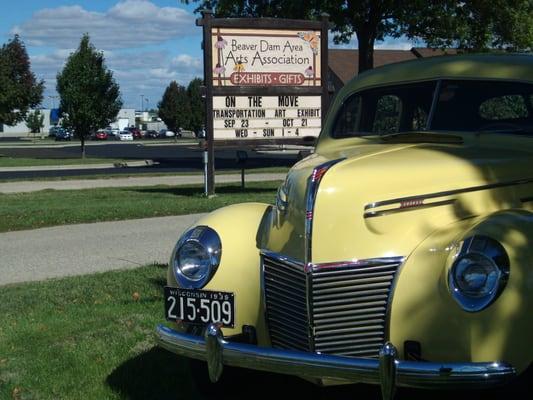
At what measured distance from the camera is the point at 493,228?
127 inches

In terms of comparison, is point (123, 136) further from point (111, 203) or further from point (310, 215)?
point (310, 215)

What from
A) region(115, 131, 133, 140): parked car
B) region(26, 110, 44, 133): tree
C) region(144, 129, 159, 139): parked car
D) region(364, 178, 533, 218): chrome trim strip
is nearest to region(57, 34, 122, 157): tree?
region(364, 178, 533, 218): chrome trim strip

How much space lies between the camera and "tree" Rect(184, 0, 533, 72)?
24656 millimetres

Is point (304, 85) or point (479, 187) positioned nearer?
point (479, 187)

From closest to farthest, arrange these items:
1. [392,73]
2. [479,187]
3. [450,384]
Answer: [450,384] < [479,187] < [392,73]

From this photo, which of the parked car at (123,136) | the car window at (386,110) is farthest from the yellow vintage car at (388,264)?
the parked car at (123,136)

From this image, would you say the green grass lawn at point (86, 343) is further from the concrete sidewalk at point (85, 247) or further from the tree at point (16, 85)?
the tree at point (16, 85)

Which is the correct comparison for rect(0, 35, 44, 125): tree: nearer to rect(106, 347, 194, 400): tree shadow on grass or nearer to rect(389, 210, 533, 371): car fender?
rect(106, 347, 194, 400): tree shadow on grass

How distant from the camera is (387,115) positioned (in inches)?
203

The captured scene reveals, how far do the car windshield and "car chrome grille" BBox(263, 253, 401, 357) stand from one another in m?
1.53

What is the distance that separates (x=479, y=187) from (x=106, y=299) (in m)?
3.92

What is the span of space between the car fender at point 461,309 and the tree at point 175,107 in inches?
3138

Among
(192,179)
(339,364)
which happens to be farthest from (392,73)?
(192,179)

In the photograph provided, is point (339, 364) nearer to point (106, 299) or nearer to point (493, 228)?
point (493, 228)
